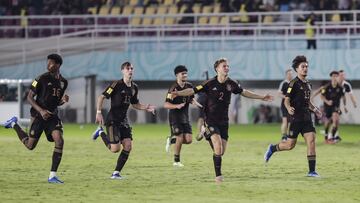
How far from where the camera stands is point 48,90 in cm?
1820

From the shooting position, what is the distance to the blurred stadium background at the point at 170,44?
41812 mm

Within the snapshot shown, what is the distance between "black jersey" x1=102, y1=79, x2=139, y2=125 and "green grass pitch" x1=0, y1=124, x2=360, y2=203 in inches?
43.3

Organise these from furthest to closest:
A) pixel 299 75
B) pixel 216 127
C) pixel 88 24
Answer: pixel 88 24 → pixel 299 75 → pixel 216 127

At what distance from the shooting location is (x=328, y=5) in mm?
43406

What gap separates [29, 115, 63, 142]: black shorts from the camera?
18.2m

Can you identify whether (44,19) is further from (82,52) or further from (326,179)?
(326,179)

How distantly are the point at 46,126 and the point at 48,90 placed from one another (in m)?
0.65

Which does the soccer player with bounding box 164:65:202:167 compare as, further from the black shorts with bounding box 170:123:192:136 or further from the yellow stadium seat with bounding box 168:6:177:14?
the yellow stadium seat with bounding box 168:6:177:14

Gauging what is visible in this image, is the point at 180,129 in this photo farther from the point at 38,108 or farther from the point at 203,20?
the point at 203,20

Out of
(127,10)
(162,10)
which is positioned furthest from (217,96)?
(127,10)

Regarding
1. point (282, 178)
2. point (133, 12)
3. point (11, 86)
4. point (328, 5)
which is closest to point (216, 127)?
point (282, 178)

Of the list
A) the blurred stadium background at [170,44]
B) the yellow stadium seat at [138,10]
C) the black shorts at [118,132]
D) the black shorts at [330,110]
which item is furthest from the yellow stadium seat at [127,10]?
the black shorts at [118,132]

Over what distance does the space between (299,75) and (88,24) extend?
87.5 ft

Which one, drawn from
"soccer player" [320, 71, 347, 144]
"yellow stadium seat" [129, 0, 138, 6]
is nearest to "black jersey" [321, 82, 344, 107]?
"soccer player" [320, 71, 347, 144]
